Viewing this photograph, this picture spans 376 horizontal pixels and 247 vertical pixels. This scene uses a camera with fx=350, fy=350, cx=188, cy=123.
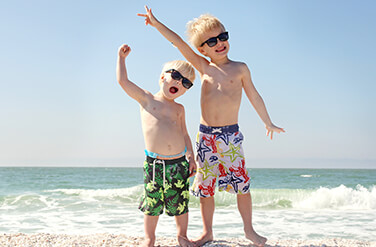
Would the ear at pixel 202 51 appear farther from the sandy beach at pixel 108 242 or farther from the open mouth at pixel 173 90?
the sandy beach at pixel 108 242

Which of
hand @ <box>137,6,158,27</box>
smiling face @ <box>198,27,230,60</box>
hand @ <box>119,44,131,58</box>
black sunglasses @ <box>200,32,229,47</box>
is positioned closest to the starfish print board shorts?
smiling face @ <box>198,27,230,60</box>

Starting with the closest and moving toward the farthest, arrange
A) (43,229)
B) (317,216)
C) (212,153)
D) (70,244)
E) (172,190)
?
1. (172,190)
2. (212,153)
3. (70,244)
4. (43,229)
5. (317,216)

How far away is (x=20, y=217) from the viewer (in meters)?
7.55

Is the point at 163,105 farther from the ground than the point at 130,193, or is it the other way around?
the point at 163,105

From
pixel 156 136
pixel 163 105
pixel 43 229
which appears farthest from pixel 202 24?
pixel 43 229

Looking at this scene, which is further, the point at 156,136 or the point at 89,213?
the point at 89,213

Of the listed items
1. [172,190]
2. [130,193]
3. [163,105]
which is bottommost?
[130,193]

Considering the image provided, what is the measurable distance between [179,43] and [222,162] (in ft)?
4.11

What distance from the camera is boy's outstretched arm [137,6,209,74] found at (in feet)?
11.3

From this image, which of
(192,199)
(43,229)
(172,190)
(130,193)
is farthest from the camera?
(130,193)

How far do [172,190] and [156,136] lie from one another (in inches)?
20.3

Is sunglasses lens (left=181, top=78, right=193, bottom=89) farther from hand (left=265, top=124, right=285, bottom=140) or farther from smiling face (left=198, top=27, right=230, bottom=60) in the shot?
hand (left=265, top=124, right=285, bottom=140)

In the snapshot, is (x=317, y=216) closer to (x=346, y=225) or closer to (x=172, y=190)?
(x=346, y=225)

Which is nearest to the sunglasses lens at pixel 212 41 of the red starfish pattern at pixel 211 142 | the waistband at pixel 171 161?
the red starfish pattern at pixel 211 142
